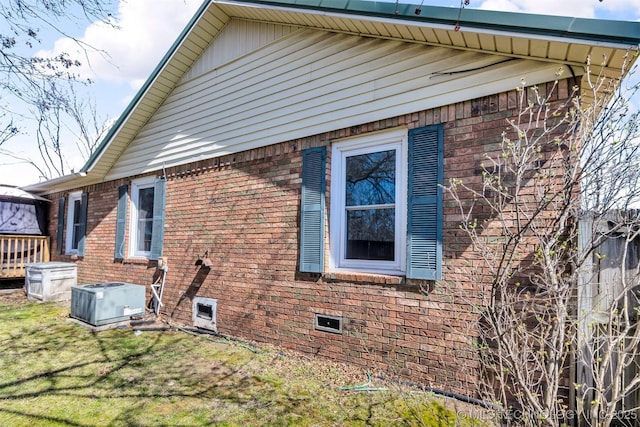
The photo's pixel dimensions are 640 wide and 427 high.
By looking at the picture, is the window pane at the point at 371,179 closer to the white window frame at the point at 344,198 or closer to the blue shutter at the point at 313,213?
the white window frame at the point at 344,198

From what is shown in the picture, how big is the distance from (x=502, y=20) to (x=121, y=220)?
323 inches

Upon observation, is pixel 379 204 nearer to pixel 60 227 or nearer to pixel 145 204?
pixel 145 204

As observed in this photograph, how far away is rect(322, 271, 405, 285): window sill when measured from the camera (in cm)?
419

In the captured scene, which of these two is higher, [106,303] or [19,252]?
[19,252]

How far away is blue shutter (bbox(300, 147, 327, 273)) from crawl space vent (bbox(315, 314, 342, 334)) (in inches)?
23.9

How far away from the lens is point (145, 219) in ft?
26.9

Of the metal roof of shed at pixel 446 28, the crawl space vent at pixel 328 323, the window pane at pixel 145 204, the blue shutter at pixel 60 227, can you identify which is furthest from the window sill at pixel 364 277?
the blue shutter at pixel 60 227

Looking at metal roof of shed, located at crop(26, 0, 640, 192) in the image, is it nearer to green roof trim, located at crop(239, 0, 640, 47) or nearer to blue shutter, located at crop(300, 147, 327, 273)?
green roof trim, located at crop(239, 0, 640, 47)

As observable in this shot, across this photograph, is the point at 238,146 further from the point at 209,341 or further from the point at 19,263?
the point at 19,263

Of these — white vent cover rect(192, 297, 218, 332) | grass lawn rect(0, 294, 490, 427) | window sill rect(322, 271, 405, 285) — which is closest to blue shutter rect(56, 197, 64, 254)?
grass lawn rect(0, 294, 490, 427)

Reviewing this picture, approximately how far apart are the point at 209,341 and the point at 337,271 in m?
2.51

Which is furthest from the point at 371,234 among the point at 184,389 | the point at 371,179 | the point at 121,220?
the point at 121,220

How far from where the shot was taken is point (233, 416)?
338 cm

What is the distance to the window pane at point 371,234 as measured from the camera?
14.8ft
